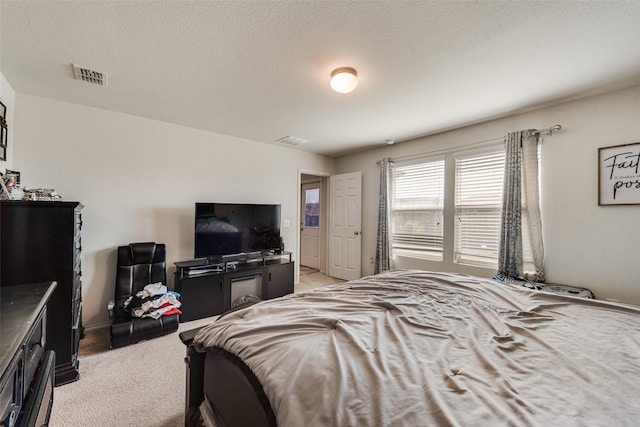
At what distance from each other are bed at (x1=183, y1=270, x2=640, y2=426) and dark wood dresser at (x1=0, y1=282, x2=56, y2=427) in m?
0.57

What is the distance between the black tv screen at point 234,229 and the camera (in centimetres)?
334

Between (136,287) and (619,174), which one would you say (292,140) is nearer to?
(136,287)

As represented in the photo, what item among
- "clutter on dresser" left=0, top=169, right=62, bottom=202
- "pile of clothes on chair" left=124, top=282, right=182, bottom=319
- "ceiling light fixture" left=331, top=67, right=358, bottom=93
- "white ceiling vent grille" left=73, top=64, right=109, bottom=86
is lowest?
"pile of clothes on chair" left=124, top=282, right=182, bottom=319

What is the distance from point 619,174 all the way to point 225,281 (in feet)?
14.4

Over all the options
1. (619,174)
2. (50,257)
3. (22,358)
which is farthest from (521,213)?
(50,257)

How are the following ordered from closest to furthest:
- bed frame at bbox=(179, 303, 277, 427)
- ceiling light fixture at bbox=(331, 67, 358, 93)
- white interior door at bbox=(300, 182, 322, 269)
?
bed frame at bbox=(179, 303, 277, 427)
ceiling light fixture at bbox=(331, 67, 358, 93)
white interior door at bbox=(300, 182, 322, 269)

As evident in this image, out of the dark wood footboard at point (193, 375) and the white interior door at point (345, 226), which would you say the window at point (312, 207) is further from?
the dark wood footboard at point (193, 375)

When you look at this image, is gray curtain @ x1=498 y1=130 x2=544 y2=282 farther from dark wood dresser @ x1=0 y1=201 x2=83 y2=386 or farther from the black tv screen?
dark wood dresser @ x1=0 y1=201 x2=83 y2=386

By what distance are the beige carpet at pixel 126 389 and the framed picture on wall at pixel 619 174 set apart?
4.06 metres

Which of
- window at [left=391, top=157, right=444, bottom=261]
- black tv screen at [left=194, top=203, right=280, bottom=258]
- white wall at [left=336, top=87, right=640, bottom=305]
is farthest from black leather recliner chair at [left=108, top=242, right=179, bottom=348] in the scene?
white wall at [left=336, top=87, right=640, bottom=305]

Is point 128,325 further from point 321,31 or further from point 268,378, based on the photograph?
point 321,31

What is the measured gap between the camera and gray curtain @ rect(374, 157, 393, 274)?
425cm

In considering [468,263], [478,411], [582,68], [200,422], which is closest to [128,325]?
[200,422]

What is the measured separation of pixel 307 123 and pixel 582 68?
267 cm
